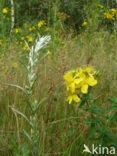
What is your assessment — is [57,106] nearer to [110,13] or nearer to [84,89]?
[84,89]

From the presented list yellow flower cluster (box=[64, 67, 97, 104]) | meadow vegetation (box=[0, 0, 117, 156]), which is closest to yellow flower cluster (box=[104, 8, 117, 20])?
meadow vegetation (box=[0, 0, 117, 156])

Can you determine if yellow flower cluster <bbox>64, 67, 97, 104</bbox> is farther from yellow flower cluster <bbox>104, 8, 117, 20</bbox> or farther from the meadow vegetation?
yellow flower cluster <bbox>104, 8, 117, 20</bbox>

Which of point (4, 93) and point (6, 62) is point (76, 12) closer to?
point (6, 62)

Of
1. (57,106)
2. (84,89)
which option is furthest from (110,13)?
(84,89)

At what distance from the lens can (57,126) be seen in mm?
1771

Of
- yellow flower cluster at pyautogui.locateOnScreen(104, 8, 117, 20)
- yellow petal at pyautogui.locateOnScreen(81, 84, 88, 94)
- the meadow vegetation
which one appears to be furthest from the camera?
yellow flower cluster at pyautogui.locateOnScreen(104, 8, 117, 20)

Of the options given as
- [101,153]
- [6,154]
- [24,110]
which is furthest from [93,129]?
[24,110]

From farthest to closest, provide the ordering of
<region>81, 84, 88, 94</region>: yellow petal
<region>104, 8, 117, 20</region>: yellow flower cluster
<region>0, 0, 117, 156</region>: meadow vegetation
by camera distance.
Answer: <region>104, 8, 117, 20</region>: yellow flower cluster
<region>81, 84, 88, 94</region>: yellow petal
<region>0, 0, 117, 156</region>: meadow vegetation

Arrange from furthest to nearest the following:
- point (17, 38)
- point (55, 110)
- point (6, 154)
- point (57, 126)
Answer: point (17, 38)
point (55, 110)
point (57, 126)
point (6, 154)

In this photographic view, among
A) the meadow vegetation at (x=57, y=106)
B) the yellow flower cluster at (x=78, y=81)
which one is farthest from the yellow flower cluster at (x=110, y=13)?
the yellow flower cluster at (x=78, y=81)

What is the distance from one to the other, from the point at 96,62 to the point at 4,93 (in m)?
1.40

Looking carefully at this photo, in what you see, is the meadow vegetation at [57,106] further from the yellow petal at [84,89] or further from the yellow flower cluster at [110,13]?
the yellow flower cluster at [110,13]

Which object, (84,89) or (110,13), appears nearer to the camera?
(84,89)


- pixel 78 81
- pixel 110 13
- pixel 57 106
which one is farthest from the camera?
pixel 110 13
